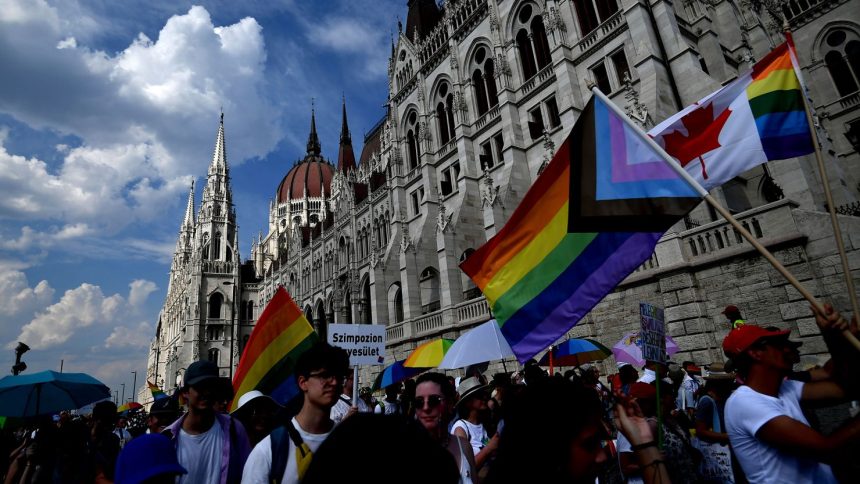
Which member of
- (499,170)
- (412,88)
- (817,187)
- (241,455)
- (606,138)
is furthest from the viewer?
(412,88)

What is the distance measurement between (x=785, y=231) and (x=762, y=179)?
6.99 m

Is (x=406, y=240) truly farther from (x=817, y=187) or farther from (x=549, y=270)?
(x=549, y=270)

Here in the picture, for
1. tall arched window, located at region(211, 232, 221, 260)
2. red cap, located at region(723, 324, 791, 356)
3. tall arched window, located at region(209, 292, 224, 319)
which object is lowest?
red cap, located at region(723, 324, 791, 356)

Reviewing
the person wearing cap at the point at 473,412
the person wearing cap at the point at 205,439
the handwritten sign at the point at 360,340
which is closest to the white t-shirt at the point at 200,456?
the person wearing cap at the point at 205,439

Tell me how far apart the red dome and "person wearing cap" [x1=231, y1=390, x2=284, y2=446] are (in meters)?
63.9

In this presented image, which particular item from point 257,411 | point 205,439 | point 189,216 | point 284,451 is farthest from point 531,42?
point 189,216

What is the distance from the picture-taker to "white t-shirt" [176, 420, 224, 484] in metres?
3.24

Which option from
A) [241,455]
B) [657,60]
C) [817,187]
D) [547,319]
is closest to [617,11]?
[657,60]

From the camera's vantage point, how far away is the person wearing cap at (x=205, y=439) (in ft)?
10.8

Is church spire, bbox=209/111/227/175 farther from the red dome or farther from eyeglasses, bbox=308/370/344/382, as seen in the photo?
eyeglasses, bbox=308/370/344/382

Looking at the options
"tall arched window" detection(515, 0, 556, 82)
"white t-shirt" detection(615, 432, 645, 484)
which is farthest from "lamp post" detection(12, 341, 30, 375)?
"tall arched window" detection(515, 0, 556, 82)

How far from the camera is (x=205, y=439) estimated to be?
3404 millimetres

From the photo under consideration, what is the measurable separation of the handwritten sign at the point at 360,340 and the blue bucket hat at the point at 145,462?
143 inches

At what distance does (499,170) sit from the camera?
2223 cm
